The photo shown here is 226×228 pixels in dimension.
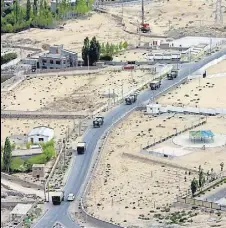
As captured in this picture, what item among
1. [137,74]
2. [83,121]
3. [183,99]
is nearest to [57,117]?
[83,121]

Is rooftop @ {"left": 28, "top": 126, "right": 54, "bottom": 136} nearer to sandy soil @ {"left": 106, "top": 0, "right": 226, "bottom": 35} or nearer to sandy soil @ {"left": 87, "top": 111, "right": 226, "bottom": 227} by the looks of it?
sandy soil @ {"left": 87, "top": 111, "right": 226, "bottom": 227}

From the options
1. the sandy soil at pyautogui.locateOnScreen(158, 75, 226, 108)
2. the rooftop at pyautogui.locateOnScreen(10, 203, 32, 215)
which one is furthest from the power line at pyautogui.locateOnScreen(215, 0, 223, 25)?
the rooftop at pyautogui.locateOnScreen(10, 203, 32, 215)

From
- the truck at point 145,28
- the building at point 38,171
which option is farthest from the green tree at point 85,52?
the building at point 38,171

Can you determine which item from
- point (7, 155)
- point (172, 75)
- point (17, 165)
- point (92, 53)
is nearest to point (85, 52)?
point (92, 53)

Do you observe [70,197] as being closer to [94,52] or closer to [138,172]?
[138,172]

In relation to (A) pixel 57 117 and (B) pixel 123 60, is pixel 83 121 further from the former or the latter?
(B) pixel 123 60
